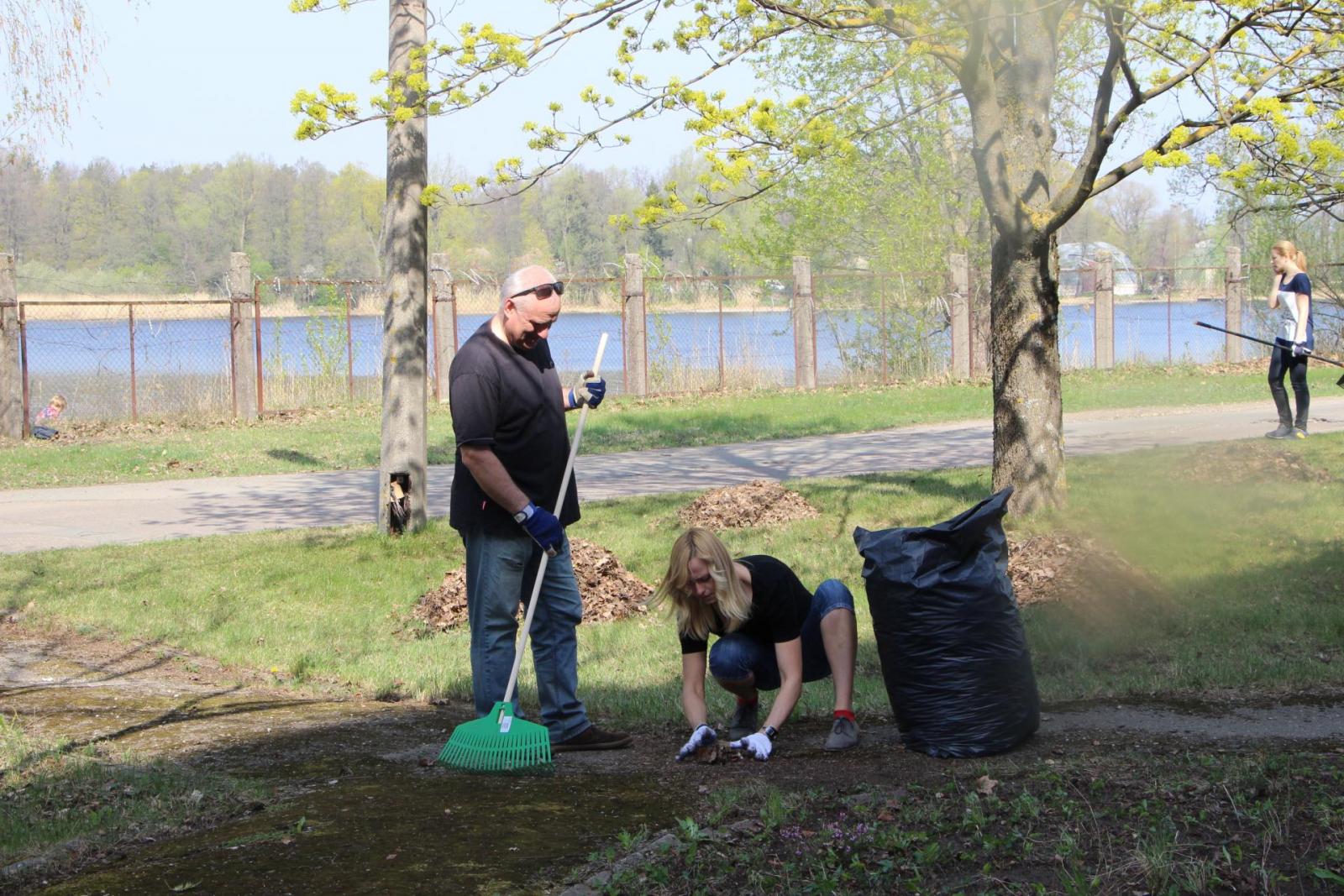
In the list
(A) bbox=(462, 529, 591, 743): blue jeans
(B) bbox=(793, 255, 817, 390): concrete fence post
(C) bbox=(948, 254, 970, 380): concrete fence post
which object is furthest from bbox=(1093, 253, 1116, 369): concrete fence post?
(A) bbox=(462, 529, 591, 743): blue jeans

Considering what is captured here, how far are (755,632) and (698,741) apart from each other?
537 mm

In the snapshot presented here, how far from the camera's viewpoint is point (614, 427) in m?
18.0

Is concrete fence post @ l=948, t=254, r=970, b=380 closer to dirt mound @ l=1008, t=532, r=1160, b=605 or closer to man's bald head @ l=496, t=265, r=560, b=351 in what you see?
dirt mound @ l=1008, t=532, r=1160, b=605

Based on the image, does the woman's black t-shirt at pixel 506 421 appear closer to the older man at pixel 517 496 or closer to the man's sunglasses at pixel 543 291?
the older man at pixel 517 496

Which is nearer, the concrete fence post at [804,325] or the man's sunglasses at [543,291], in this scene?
the man's sunglasses at [543,291]

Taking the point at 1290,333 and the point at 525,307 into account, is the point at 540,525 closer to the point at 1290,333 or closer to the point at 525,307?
the point at 525,307

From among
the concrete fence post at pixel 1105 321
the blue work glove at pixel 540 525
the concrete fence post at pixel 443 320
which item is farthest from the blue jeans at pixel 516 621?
the concrete fence post at pixel 1105 321

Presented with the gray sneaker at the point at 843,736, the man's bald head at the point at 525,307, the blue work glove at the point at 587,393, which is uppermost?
the man's bald head at the point at 525,307

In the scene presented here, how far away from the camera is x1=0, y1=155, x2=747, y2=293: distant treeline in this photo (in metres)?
49.9

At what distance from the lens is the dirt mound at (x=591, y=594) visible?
7980 mm

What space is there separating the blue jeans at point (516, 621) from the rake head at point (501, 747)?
0.22 meters

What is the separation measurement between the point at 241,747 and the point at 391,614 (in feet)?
9.09

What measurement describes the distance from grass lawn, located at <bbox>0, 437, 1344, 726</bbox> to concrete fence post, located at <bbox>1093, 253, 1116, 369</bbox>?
14.1 metres

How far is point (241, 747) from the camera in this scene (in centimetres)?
550
